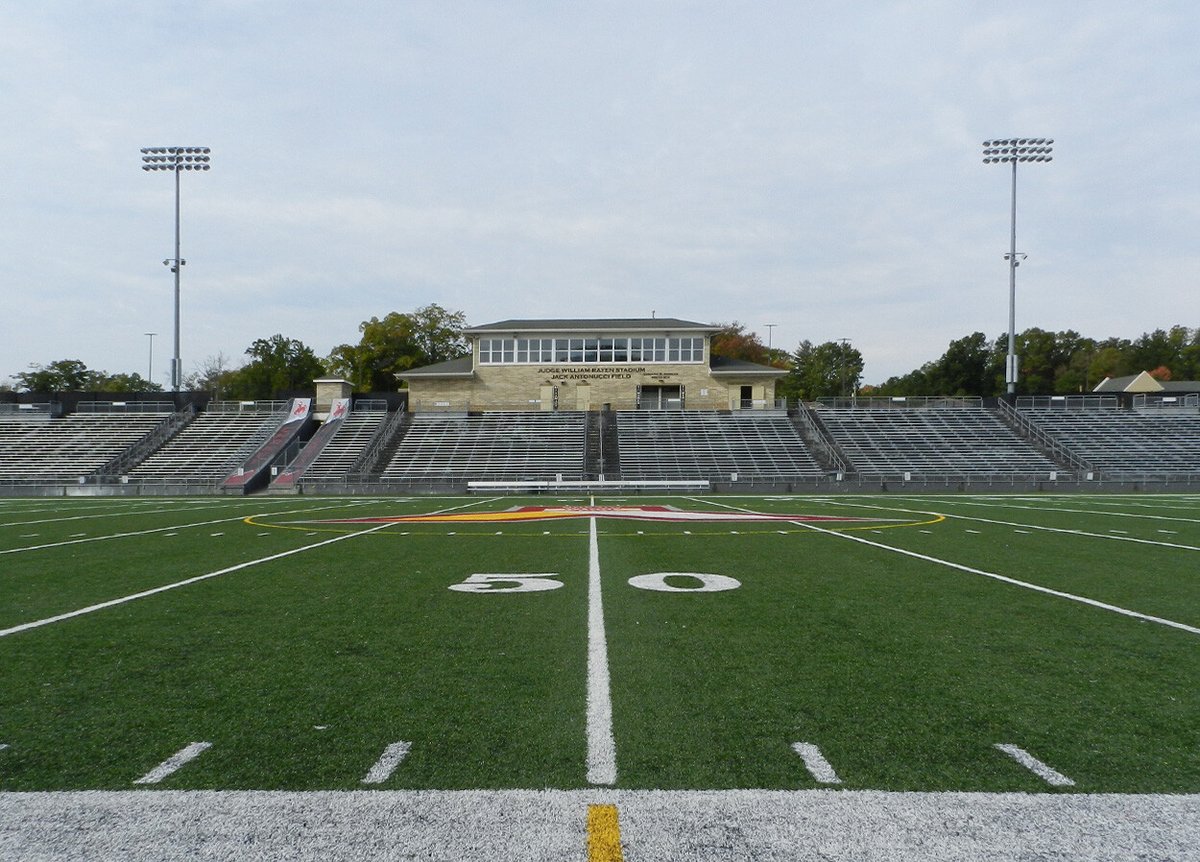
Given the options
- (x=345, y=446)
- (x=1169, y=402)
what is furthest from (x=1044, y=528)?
(x=1169, y=402)

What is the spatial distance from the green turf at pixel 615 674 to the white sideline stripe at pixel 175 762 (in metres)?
0.07

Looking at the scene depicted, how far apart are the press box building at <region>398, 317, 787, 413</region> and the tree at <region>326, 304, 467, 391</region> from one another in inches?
791

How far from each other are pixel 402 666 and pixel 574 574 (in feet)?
13.7

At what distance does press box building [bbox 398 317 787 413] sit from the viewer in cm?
4678

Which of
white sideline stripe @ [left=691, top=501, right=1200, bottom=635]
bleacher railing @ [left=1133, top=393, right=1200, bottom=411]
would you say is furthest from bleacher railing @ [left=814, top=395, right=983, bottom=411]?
white sideline stripe @ [left=691, top=501, right=1200, bottom=635]

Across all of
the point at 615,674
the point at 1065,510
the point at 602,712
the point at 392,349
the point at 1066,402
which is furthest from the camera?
the point at 392,349

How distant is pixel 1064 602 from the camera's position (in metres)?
7.21

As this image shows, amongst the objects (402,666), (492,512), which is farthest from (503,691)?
(492,512)

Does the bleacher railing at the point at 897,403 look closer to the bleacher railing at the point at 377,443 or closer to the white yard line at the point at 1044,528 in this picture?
the white yard line at the point at 1044,528

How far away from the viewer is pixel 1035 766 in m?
3.46

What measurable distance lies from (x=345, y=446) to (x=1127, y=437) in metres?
43.0

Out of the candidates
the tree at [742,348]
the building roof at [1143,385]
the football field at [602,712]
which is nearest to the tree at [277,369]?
the tree at [742,348]

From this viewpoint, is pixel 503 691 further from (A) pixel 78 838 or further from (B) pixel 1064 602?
(B) pixel 1064 602

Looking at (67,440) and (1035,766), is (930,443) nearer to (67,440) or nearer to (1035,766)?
(1035,766)
